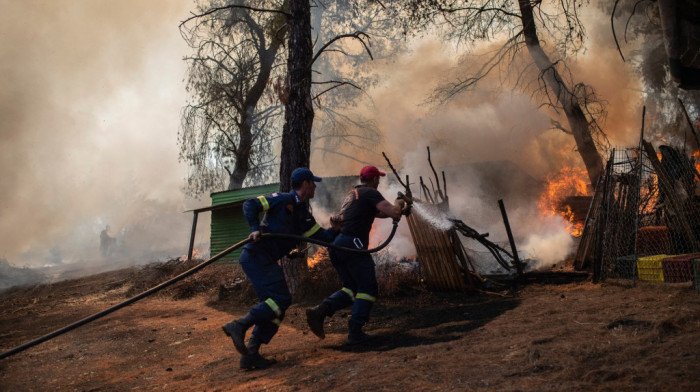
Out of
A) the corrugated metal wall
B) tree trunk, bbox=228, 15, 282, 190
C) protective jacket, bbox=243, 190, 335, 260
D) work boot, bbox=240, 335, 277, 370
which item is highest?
tree trunk, bbox=228, 15, 282, 190

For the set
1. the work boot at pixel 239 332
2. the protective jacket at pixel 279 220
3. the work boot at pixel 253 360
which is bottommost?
the work boot at pixel 253 360

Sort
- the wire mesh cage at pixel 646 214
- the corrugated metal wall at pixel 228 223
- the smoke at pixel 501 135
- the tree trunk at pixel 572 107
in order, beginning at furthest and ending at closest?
A: the smoke at pixel 501 135
the corrugated metal wall at pixel 228 223
the tree trunk at pixel 572 107
the wire mesh cage at pixel 646 214

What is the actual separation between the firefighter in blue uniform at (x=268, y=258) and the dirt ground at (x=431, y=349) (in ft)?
1.00

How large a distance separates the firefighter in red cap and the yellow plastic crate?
3.65m

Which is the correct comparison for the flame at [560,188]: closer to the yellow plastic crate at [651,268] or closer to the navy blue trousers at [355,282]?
the yellow plastic crate at [651,268]

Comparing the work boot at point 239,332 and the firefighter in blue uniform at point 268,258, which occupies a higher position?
the firefighter in blue uniform at point 268,258

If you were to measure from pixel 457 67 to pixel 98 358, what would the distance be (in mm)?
24507

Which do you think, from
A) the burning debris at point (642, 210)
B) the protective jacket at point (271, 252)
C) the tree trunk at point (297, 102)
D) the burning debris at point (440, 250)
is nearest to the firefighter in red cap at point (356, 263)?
the protective jacket at point (271, 252)

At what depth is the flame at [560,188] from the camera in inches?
715

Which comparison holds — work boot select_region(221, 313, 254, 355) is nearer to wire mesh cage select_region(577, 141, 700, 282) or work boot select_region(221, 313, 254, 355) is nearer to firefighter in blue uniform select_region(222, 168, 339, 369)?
firefighter in blue uniform select_region(222, 168, 339, 369)

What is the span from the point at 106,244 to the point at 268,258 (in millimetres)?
45390

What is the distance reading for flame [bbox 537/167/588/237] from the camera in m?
18.2

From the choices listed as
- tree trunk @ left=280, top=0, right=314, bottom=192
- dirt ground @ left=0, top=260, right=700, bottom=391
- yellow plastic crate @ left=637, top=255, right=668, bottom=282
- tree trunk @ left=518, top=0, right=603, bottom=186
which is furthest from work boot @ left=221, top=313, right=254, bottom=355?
tree trunk @ left=518, top=0, right=603, bottom=186

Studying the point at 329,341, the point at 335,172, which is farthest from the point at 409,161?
the point at 329,341
